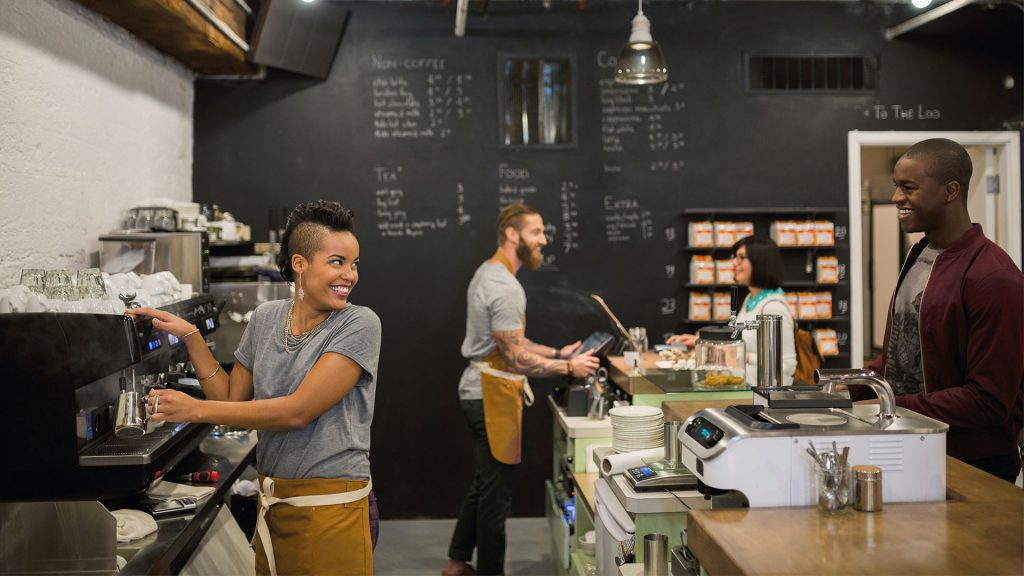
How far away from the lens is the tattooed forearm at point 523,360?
4.25m

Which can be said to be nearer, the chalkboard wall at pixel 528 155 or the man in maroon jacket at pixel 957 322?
the man in maroon jacket at pixel 957 322

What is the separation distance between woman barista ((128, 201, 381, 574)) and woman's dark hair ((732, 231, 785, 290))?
100 inches

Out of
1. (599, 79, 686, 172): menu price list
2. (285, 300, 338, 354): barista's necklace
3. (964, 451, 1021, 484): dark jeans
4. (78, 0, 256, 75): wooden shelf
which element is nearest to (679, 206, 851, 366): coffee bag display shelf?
(599, 79, 686, 172): menu price list

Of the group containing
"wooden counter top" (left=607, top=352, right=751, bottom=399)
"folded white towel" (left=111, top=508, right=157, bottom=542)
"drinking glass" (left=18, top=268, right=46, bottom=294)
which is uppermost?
"drinking glass" (left=18, top=268, right=46, bottom=294)

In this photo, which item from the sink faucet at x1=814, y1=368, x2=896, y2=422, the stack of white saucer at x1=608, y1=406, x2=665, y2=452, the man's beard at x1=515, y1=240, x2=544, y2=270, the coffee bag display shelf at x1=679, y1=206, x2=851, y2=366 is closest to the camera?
the sink faucet at x1=814, y1=368, x2=896, y2=422

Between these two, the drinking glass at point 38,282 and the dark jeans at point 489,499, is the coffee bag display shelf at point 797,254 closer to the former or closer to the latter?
the dark jeans at point 489,499

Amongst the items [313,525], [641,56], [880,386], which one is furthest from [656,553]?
[641,56]

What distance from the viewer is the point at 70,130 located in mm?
3898

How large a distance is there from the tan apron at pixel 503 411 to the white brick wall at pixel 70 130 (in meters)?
2.02

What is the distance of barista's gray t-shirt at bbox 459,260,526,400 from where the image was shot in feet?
14.1

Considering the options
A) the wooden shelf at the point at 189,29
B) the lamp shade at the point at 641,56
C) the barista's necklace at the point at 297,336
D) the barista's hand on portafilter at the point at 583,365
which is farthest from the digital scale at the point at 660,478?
the wooden shelf at the point at 189,29

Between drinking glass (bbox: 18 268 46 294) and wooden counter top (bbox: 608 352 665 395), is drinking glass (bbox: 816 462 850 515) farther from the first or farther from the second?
drinking glass (bbox: 18 268 46 294)

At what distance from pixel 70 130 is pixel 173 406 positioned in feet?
7.42

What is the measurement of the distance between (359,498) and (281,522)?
23 centimetres
